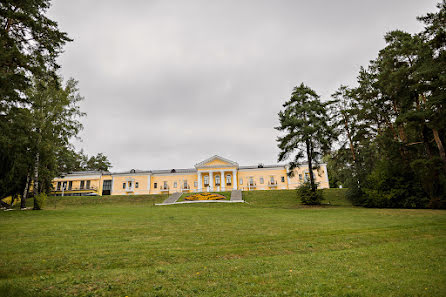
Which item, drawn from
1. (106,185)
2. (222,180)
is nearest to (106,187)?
(106,185)

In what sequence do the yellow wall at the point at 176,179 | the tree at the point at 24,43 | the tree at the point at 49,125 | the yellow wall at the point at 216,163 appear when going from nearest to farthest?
the tree at the point at 24,43 → the tree at the point at 49,125 → the yellow wall at the point at 216,163 → the yellow wall at the point at 176,179

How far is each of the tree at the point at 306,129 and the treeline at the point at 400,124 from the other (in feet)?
10.2

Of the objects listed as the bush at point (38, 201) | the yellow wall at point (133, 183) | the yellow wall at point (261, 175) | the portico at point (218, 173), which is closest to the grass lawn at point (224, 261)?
the bush at point (38, 201)

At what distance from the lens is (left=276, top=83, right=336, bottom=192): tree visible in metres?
23.3

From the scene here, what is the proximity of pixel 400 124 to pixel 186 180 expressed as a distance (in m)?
35.6

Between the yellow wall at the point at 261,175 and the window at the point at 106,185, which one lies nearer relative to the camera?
the yellow wall at the point at 261,175

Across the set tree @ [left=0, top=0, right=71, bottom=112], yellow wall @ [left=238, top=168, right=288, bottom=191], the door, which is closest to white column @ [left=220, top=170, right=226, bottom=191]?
yellow wall @ [left=238, top=168, right=288, bottom=191]

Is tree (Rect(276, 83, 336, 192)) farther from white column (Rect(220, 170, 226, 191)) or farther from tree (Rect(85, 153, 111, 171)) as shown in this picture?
tree (Rect(85, 153, 111, 171))

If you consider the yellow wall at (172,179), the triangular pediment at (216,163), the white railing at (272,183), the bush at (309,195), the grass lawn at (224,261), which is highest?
the triangular pediment at (216,163)

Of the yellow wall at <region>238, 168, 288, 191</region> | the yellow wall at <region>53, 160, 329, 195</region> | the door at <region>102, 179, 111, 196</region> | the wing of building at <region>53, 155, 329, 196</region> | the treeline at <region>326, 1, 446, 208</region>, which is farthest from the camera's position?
the door at <region>102, 179, 111, 196</region>

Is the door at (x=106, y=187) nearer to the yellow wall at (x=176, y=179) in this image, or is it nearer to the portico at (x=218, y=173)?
the yellow wall at (x=176, y=179)

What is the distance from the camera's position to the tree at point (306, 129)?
2330 cm

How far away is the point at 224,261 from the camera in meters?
6.53

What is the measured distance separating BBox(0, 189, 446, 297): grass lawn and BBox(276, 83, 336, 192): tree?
12897 millimetres
